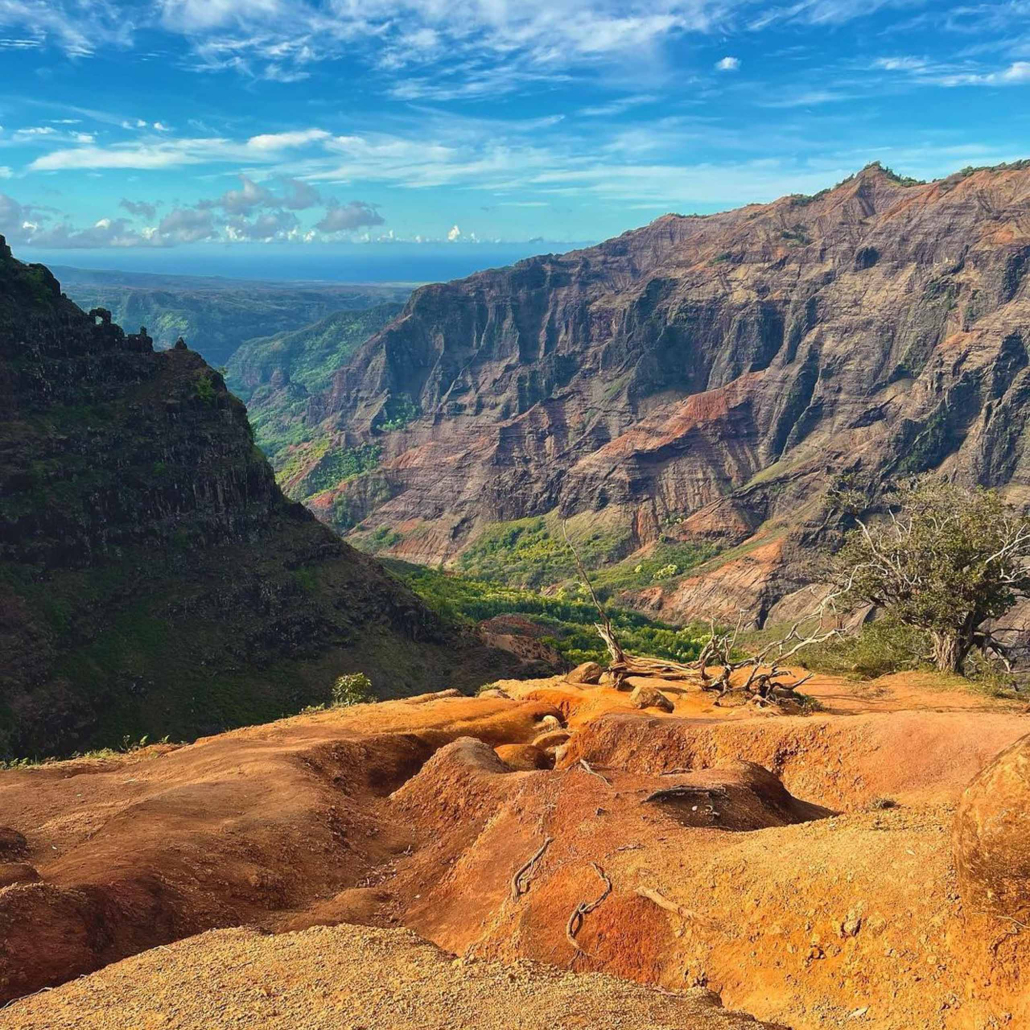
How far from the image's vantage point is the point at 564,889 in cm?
1179

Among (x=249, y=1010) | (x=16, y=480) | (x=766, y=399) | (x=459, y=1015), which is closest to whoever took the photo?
(x=459, y=1015)

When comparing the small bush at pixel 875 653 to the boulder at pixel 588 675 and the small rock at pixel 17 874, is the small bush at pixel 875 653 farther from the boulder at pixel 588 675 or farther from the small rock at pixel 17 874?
the small rock at pixel 17 874

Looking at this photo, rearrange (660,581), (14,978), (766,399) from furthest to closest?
(766,399) < (660,581) < (14,978)

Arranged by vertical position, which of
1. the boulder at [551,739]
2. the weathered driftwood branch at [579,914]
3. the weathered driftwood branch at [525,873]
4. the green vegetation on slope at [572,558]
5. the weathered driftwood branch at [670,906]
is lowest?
the green vegetation on slope at [572,558]

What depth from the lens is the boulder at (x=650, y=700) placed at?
83.3 ft

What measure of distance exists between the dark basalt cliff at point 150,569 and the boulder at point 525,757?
38.0 metres

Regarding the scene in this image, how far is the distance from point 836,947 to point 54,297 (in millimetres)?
75615

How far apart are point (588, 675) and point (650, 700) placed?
5.29m

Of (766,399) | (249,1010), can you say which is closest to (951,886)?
(249,1010)

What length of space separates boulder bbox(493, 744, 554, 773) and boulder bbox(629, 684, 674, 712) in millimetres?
3849

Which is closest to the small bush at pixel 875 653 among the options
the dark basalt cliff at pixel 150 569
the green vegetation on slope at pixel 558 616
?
the dark basalt cliff at pixel 150 569

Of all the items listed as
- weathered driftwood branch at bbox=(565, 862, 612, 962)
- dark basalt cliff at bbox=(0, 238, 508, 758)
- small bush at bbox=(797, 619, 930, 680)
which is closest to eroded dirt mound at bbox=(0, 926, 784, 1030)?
weathered driftwood branch at bbox=(565, 862, 612, 962)

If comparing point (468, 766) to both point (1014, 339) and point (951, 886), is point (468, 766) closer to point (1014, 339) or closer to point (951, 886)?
point (951, 886)

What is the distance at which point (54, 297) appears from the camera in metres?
68.9
